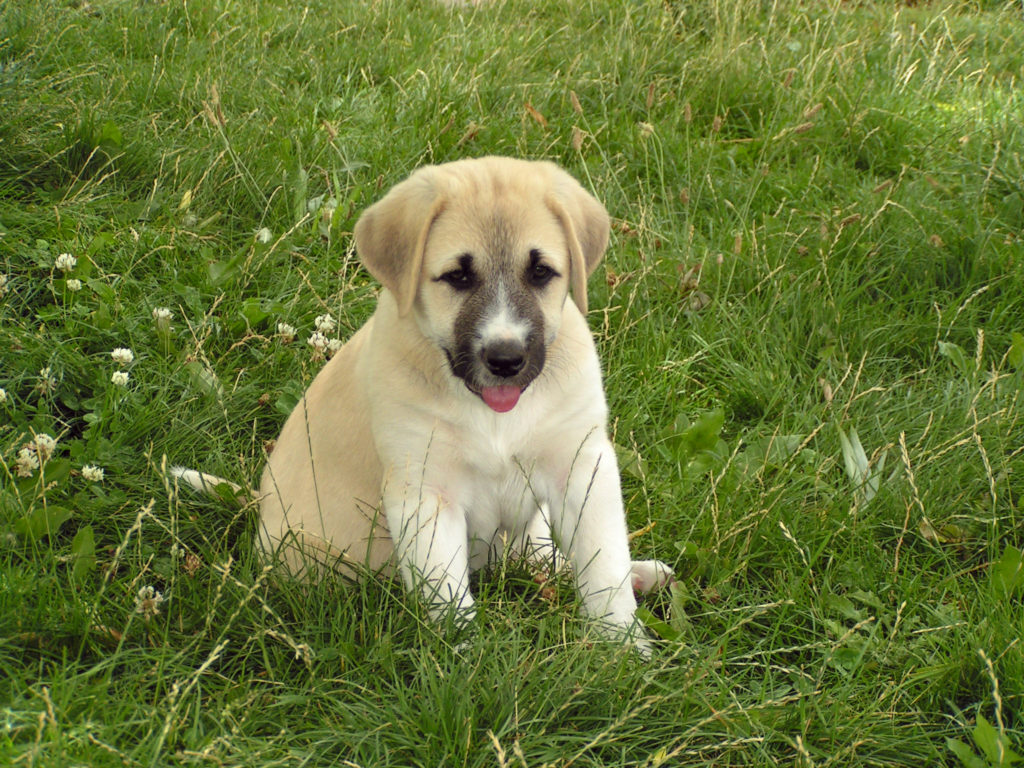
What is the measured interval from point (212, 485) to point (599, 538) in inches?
55.3

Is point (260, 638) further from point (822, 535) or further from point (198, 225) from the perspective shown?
point (198, 225)

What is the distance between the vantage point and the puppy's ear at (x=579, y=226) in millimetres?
2977

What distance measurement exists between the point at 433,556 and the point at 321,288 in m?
1.93

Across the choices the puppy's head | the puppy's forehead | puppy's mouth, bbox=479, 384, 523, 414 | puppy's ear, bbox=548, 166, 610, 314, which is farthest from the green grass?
the puppy's forehead

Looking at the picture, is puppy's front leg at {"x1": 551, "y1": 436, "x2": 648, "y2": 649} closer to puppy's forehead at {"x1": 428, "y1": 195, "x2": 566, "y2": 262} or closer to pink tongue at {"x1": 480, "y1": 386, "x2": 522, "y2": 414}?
pink tongue at {"x1": 480, "y1": 386, "x2": 522, "y2": 414}

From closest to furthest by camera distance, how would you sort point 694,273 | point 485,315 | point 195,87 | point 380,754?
point 380,754
point 485,315
point 694,273
point 195,87

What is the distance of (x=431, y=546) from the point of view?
112 inches

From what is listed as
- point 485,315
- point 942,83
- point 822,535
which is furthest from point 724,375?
point 942,83

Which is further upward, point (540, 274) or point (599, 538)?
point (540, 274)

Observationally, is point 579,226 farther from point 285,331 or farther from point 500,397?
point 285,331

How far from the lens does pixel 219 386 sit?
12.6 feet

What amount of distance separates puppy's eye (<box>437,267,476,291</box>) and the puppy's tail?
1081 mm

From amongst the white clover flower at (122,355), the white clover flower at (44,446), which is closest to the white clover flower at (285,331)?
the white clover flower at (122,355)

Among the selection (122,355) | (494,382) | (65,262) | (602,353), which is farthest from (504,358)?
(65,262)
